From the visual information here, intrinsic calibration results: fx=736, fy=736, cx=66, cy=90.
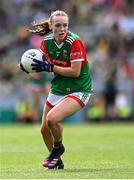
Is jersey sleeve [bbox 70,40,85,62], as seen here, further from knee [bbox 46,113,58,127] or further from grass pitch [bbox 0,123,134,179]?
grass pitch [bbox 0,123,134,179]

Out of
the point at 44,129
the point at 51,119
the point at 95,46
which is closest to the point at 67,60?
the point at 51,119

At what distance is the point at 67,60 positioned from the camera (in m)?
10.6

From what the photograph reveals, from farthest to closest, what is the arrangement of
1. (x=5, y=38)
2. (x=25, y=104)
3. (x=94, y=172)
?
(x=5, y=38) → (x=25, y=104) → (x=94, y=172)

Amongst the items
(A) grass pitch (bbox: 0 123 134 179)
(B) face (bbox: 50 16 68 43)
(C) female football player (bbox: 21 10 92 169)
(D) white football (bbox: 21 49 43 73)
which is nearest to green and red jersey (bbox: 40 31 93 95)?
(C) female football player (bbox: 21 10 92 169)

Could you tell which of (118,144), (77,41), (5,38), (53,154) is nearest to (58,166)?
(53,154)

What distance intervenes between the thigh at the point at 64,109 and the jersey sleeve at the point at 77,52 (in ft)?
1.97

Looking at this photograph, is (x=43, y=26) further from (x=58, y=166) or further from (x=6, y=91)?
(x=6, y=91)

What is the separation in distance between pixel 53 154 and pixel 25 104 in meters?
16.9

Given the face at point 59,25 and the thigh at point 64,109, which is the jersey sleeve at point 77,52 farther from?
the thigh at point 64,109

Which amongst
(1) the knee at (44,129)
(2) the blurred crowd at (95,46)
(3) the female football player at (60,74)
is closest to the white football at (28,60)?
(3) the female football player at (60,74)

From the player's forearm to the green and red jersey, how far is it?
162mm

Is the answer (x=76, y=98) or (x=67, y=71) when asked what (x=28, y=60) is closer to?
(x=67, y=71)

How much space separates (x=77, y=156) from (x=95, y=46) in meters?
15.8

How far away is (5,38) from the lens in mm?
29812
